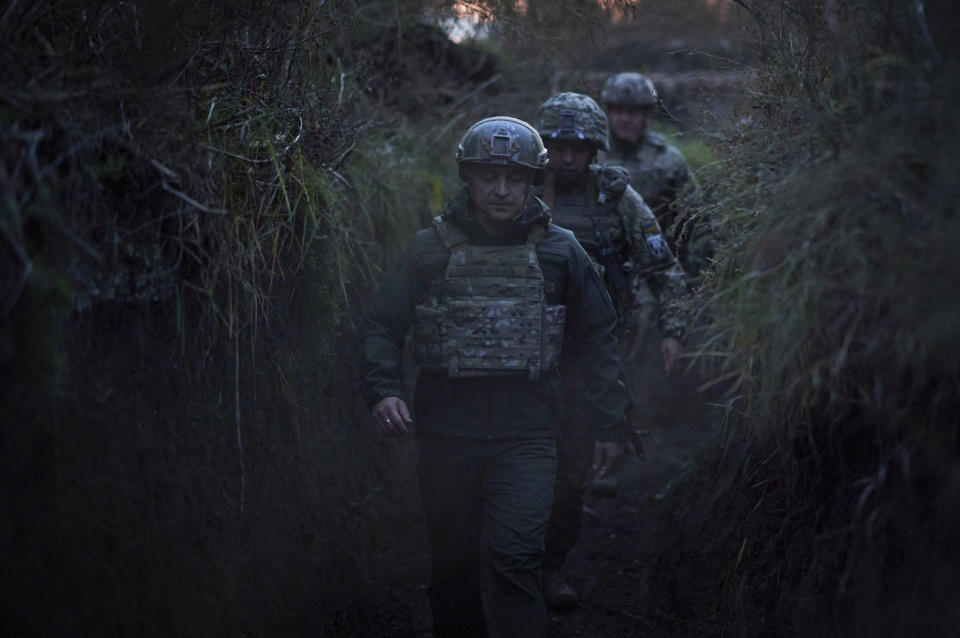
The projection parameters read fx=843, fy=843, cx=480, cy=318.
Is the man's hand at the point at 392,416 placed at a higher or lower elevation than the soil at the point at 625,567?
higher

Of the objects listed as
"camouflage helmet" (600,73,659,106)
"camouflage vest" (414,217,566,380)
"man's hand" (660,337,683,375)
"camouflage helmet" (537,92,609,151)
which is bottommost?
"man's hand" (660,337,683,375)

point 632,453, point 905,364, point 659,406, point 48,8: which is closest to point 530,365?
point 905,364

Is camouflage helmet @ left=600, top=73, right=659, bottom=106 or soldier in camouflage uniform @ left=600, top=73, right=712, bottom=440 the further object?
camouflage helmet @ left=600, top=73, right=659, bottom=106

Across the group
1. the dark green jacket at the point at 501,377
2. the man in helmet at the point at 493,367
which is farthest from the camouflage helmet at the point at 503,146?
the dark green jacket at the point at 501,377

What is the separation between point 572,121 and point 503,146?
53.8 inches

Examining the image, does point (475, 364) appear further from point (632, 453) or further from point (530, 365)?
point (632, 453)

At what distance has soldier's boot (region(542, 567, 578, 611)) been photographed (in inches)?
166

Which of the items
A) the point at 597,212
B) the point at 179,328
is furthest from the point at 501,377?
the point at 597,212

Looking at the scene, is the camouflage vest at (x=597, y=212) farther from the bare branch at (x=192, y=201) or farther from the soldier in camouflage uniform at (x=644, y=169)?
the bare branch at (x=192, y=201)

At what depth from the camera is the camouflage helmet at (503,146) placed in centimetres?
350

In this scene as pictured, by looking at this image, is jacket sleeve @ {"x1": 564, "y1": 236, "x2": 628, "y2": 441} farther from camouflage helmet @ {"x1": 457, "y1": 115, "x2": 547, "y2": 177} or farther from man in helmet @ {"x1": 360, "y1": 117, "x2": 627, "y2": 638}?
camouflage helmet @ {"x1": 457, "y1": 115, "x2": 547, "y2": 177}

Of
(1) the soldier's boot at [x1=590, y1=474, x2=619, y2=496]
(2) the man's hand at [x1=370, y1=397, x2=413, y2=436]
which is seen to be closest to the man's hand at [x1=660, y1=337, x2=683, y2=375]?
(1) the soldier's boot at [x1=590, y1=474, x2=619, y2=496]

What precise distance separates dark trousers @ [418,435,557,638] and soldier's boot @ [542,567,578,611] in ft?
2.82

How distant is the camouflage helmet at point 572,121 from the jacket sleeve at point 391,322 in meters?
1.54
